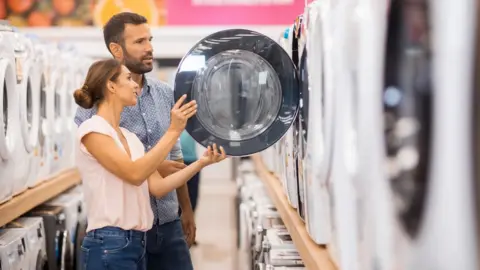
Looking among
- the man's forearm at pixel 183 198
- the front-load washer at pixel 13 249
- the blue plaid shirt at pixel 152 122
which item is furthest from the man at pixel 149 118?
the front-load washer at pixel 13 249

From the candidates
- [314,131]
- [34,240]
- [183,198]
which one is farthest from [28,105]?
[314,131]

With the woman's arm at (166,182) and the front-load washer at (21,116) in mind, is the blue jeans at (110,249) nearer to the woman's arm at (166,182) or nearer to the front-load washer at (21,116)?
the woman's arm at (166,182)

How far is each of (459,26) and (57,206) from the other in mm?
3705

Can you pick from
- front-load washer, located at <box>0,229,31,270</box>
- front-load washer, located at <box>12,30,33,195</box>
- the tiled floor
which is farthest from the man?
the tiled floor

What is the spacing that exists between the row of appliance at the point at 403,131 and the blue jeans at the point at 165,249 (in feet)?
2.82

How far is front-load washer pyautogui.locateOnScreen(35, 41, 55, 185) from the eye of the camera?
401cm

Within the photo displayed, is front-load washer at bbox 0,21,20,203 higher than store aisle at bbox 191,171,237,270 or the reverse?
higher

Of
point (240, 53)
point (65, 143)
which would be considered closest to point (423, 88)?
point (240, 53)

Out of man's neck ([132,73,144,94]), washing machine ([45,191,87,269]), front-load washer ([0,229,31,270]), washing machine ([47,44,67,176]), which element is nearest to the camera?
man's neck ([132,73,144,94])

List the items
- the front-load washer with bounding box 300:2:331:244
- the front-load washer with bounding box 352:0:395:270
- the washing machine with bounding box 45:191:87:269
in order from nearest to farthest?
the front-load washer with bounding box 352:0:395:270 < the front-load washer with bounding box 300:2:331:244 < the washing machine with bounding box 45:191:87:269

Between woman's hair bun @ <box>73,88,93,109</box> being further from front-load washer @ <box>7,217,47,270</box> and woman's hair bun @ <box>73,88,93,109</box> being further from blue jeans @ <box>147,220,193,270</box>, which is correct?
front-load washer @ <box>7,217,47,270</box>

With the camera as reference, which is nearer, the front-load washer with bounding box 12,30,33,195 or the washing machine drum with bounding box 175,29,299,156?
the washing machine drum with bounding box 175,29,299,156

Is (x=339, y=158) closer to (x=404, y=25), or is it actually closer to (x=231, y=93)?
(x=404, y=25)

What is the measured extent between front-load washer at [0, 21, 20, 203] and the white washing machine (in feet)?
2.02
